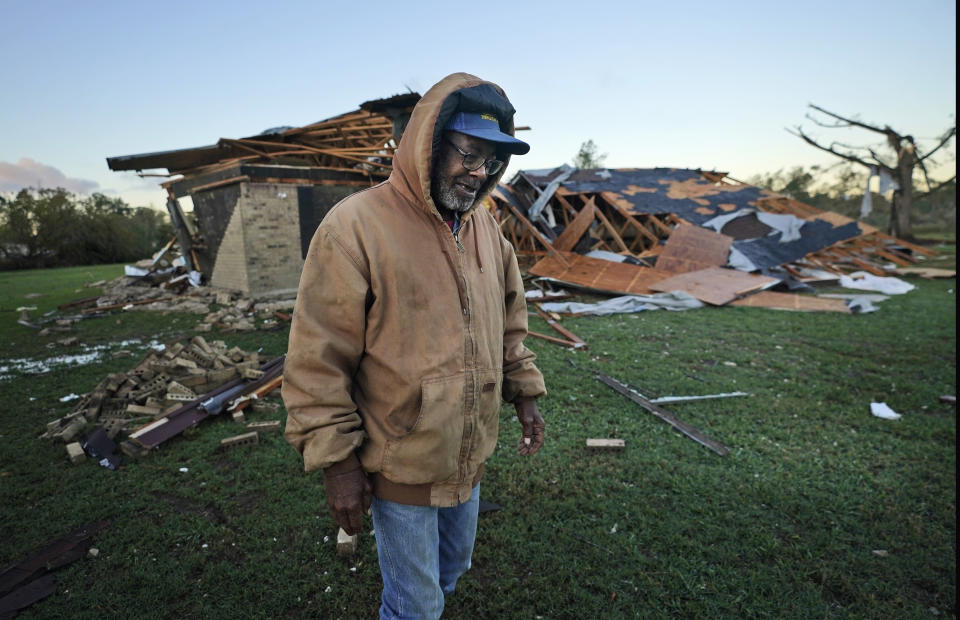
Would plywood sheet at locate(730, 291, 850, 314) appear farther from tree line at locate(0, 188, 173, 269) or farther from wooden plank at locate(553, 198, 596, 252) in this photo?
tree line at locate(0, 188, 173, 269)

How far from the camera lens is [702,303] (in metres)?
9.28

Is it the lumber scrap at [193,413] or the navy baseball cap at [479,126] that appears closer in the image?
the navy baseball cap at [479,126]

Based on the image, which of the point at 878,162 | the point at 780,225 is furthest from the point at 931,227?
the point at 780,225

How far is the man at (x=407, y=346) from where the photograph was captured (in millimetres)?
1319

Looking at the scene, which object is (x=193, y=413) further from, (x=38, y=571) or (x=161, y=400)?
(x=38, y=571)

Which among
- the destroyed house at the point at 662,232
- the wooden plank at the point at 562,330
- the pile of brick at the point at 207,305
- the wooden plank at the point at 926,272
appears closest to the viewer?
the wooden plank at the point at 562,330

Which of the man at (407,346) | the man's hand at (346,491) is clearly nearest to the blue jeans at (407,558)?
the man at (407,346)

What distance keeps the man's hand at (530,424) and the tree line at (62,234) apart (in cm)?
3840

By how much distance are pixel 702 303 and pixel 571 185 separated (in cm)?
653

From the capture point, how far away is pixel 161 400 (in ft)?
15.4

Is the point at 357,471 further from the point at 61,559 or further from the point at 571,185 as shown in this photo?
the point at 571,185

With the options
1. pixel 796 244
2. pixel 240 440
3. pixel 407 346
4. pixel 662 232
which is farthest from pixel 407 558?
pixel 796 244

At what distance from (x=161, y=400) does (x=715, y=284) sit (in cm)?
1035

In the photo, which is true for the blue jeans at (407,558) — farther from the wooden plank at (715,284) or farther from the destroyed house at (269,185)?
the destroyed house at (269,185)
